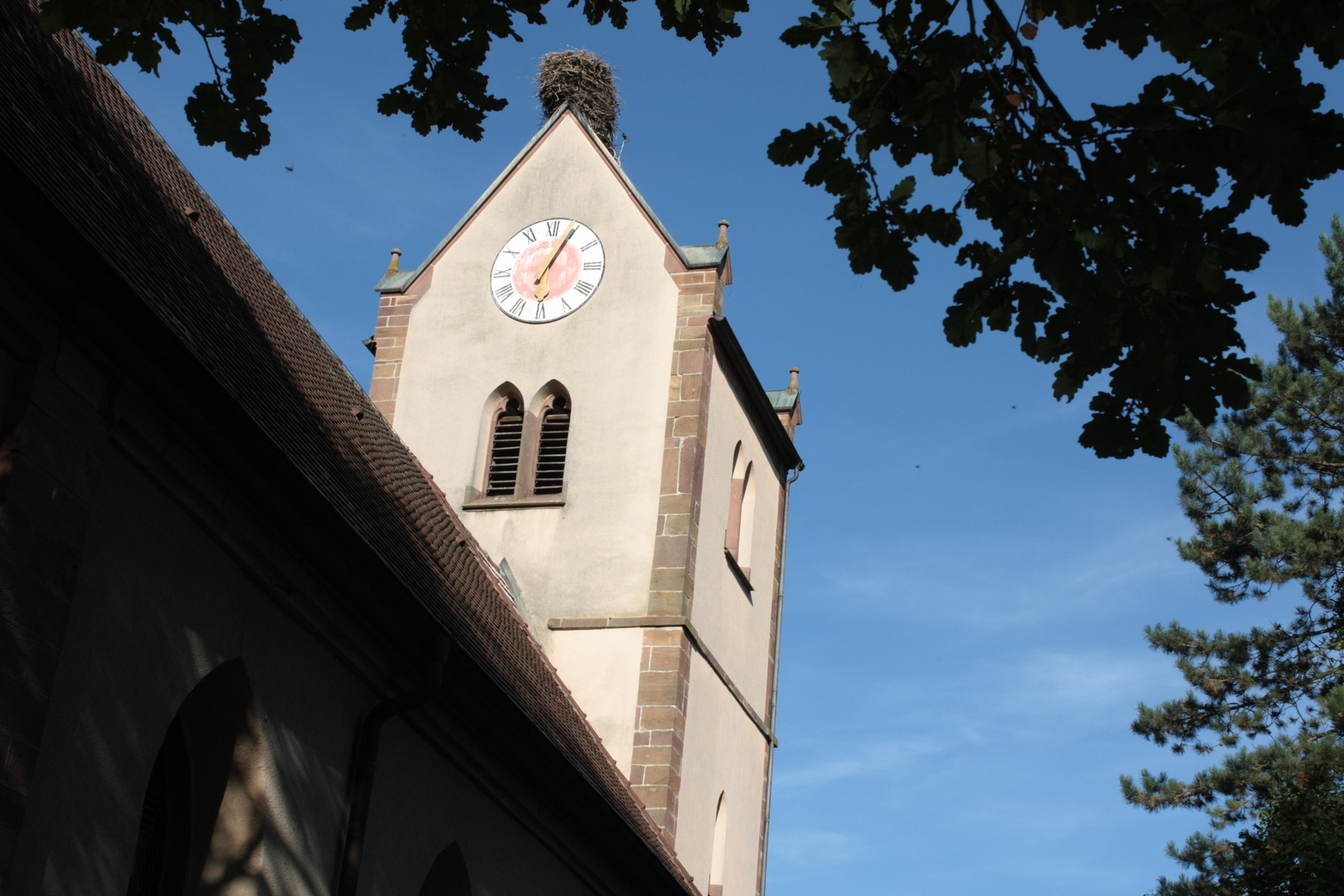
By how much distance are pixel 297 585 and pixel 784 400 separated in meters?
16.3

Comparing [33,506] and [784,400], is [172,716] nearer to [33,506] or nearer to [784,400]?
[33,506]

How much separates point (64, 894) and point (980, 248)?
4.83 metres

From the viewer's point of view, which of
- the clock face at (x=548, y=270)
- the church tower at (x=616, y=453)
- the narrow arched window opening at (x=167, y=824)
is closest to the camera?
the narrow arched window opening at (x=167, y=824)

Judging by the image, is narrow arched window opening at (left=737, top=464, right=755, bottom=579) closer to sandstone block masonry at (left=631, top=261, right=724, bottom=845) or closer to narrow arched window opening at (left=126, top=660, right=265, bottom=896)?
sandstone block masonry at (left=631, top=261, right=724, bottom=845)

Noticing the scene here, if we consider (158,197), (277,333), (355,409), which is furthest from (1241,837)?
(158,197)

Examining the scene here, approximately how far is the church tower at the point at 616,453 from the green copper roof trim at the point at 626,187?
29 mm

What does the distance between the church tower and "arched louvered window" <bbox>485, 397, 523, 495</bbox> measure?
0.9 inches

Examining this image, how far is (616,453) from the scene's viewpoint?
811 inches

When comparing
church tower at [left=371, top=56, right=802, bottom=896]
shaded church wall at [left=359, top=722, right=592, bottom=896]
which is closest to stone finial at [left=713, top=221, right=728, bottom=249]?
church tower at [left=371, top=56, right=802, bottom=896]

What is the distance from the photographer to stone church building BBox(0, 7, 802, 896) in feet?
25.0

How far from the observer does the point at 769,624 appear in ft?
77.5

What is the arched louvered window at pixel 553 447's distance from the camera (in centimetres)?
2081

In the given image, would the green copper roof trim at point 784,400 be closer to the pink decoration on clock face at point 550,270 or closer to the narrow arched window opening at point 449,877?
the pink decoration on clock face at point 550,270

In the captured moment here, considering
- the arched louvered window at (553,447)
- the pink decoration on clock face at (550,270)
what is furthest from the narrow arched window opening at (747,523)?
the pink decoration on clock face at (550,270)
